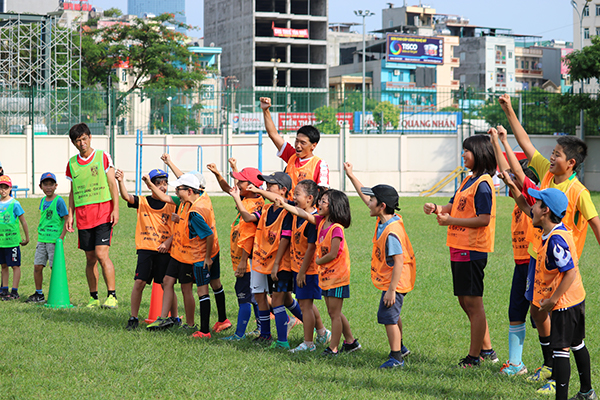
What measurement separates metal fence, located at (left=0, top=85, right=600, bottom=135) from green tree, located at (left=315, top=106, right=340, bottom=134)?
0.04 metres

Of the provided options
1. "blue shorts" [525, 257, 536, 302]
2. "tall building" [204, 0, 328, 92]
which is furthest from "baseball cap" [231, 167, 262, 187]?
"tall building" [204, 0, 328, 92]

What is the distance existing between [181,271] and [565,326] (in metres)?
3.50

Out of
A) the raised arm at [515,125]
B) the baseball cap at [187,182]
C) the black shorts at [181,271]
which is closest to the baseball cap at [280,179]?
the baseball cap at [187,182]

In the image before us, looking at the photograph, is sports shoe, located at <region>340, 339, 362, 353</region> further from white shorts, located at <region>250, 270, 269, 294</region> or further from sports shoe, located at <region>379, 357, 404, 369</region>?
white shorts, located at <region>250, 270, 269, 294</region>

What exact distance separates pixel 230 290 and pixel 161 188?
2295 mm

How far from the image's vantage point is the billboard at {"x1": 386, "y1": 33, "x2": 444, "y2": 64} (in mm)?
70125

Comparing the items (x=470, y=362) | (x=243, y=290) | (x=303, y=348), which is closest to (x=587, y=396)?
(x=470, y=362)

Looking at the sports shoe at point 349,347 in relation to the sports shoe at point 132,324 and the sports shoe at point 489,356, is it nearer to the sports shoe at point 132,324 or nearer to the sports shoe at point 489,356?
the sports shoe at point 489,356

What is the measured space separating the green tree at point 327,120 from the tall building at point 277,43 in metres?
30.9

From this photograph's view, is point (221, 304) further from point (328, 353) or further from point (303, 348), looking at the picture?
point (328, 353)

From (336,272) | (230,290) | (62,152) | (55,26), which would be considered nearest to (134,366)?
(336,272)

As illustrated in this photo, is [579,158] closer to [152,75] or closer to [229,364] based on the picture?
[229,364]

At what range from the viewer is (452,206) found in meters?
5.09

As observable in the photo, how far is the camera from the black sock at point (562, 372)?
3.93m
